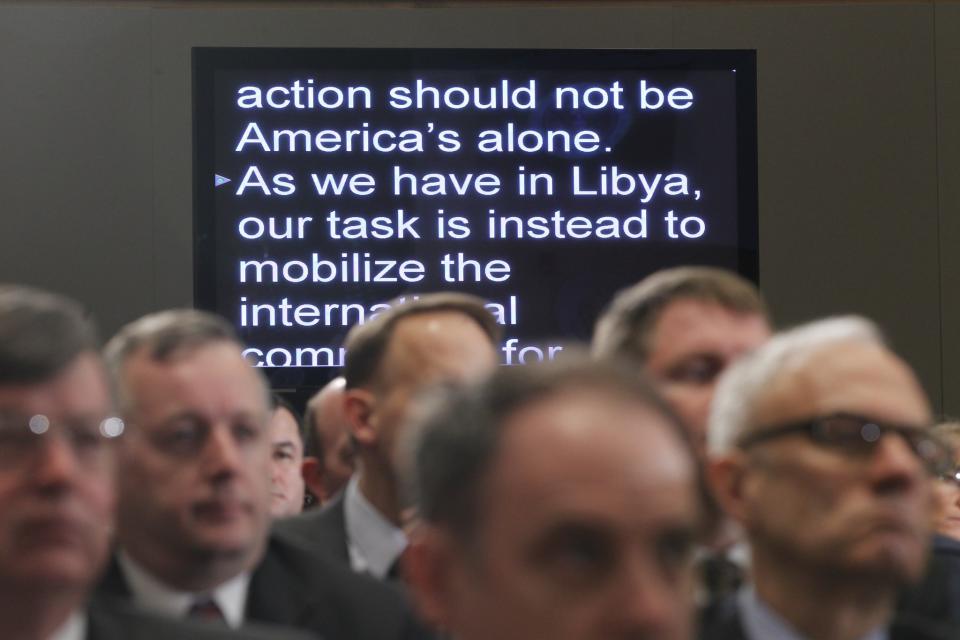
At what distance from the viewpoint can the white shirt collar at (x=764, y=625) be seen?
2418 millimetres

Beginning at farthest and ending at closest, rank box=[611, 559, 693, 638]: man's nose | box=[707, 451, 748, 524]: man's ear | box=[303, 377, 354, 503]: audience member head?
box=[303, 377, 354, 503]: audience member head
box=[707, 451, 748, 524]: man's ear
box=[611, 559, 693, 638]: man's nose

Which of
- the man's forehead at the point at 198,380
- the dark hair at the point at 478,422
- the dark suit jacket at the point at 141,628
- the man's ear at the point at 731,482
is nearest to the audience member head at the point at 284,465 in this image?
the man's forehead at the point at 198,380

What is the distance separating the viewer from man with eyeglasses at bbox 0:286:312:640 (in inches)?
75.2

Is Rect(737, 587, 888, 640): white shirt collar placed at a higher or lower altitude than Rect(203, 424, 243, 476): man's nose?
lower

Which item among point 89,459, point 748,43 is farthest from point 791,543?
point 748,43

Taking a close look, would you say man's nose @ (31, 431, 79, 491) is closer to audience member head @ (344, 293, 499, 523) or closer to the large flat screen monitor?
audience member head @ (344, 293, 499, 523)

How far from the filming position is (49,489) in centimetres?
192

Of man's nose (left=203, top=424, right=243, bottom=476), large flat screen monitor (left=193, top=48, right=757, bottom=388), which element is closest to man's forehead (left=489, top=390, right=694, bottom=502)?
man's nose (left=203, top=424, right=243, bottom=476)

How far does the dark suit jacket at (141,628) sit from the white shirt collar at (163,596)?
0.67m

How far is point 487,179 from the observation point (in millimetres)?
7184

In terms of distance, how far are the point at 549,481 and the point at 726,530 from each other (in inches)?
54.5

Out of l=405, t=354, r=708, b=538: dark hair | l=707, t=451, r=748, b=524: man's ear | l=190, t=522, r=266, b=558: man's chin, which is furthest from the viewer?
l=190, t=522, r=266, b=558: man's chin

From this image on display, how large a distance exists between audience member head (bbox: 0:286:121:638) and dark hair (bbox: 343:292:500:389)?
1.60 metres

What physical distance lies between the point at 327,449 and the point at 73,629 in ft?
8.83
